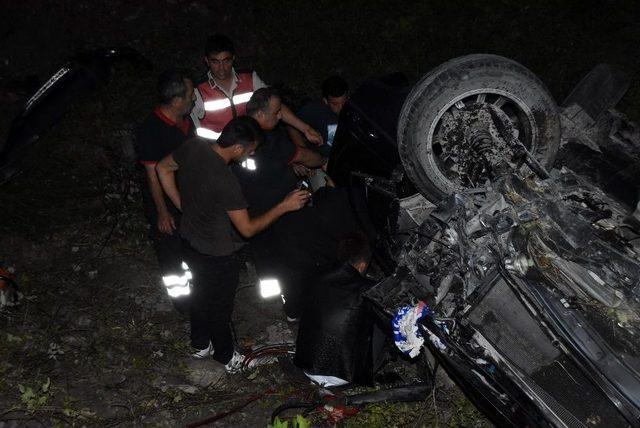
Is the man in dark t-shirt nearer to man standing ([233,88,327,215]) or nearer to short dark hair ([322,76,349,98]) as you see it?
short dark hair ([322,76,349,98])

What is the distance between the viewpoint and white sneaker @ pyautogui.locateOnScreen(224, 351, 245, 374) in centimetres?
382

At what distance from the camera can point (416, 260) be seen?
3.16 meters

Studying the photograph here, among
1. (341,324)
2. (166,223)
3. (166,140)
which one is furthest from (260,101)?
(341,324)

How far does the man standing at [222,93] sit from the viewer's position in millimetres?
4164

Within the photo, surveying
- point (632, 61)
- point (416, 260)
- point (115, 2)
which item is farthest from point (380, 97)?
point (115, 2)

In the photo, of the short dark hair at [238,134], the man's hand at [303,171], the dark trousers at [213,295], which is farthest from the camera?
the man's hand at [303,171]

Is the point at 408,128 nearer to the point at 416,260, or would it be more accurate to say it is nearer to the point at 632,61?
the point at 416,260

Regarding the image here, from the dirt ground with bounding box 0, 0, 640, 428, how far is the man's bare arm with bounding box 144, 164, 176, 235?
0.75 meters

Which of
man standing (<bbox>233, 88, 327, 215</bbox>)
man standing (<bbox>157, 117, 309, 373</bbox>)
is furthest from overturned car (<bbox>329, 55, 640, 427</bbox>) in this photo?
man standing (<bbox>157, 117, 309, 373</bbox>)

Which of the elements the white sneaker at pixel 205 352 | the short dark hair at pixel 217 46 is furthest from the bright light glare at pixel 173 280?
the short dark hair at pixel 217 46

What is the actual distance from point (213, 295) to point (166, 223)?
2.39ft

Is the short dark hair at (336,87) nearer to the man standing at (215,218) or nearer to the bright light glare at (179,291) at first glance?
the man standing at (215,218)

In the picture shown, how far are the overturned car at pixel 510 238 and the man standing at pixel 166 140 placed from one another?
1.29 metres

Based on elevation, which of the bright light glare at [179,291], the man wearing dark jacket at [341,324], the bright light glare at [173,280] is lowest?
the bright light glare at [179,291]
